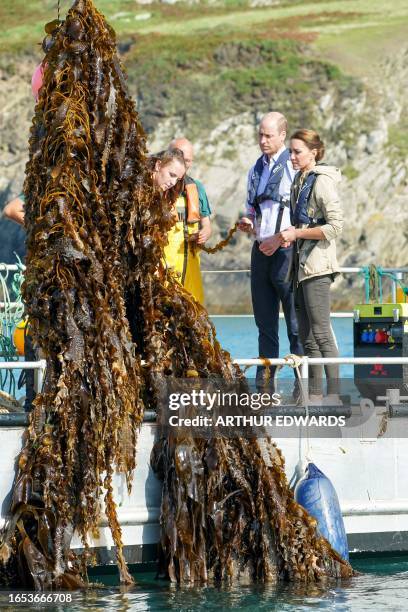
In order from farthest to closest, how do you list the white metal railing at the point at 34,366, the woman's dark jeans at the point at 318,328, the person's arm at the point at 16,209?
the woman's dark jeans at the point at 318,328 < the person's arm at the point at 16,209 < the white metal railing at the point at 34,366

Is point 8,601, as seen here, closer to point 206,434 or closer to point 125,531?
point 125,531

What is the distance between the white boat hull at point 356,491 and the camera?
7.72m

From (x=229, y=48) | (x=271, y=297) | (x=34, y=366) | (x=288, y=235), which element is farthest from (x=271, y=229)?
(x=229, y=48)

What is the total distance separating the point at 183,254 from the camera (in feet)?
28.5

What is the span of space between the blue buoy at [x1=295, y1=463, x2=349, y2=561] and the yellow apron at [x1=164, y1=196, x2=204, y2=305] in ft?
5.07

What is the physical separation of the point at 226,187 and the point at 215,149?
5.06 m

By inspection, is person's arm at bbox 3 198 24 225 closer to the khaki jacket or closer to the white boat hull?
the white boat hull

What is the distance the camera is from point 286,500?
7.58 metres

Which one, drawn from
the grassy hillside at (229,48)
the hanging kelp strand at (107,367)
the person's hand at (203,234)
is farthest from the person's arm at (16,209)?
the grassy hillside at (229,48)

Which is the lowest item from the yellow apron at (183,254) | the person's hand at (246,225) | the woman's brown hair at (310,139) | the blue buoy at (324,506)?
the blue buoy at (324,506)

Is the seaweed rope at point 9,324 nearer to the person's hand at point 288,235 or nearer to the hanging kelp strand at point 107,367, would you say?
the hanging kelp strand at point 107,367

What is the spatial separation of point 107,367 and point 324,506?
1610 millimetres

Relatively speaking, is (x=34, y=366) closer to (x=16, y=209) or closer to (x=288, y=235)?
(x=16, y=209)

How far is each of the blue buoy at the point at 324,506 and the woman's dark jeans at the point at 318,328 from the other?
0.81 meters
